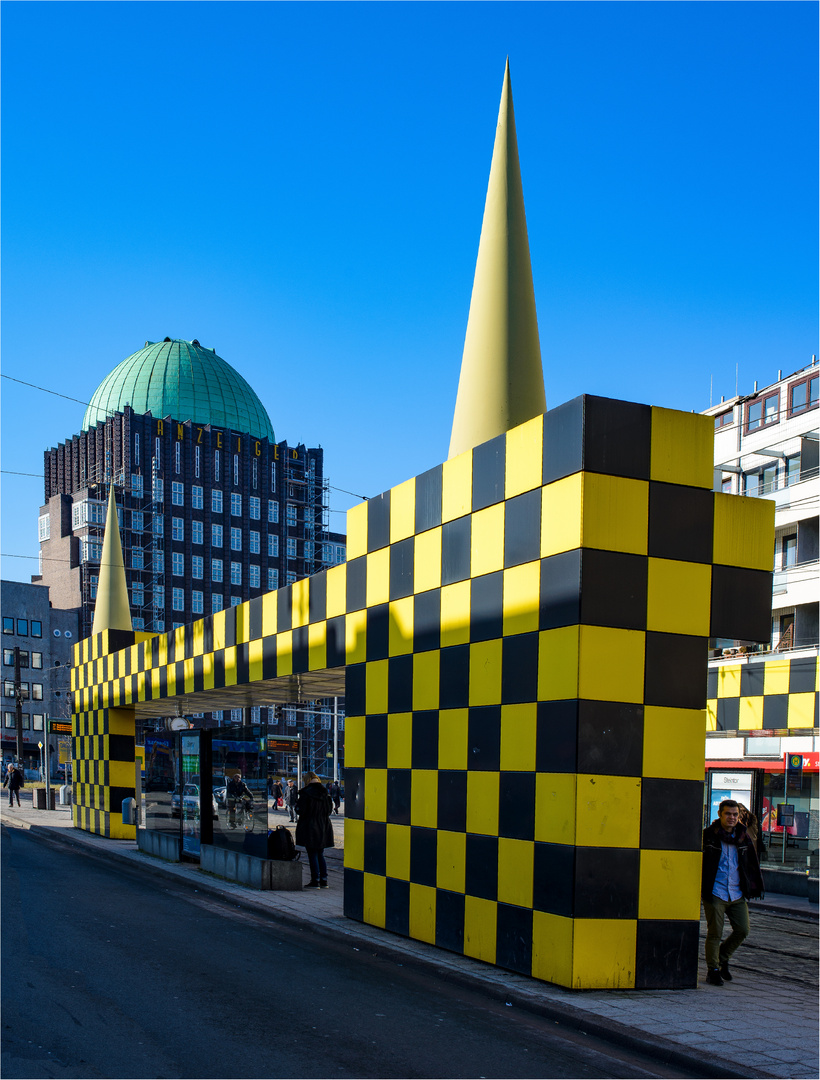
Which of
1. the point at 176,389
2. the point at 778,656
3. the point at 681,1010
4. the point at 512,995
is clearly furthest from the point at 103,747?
the point at 176,389

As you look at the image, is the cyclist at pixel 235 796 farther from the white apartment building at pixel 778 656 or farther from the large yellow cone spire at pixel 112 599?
the large yellow cone spire at pixel 112 599

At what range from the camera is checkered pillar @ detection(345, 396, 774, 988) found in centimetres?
874

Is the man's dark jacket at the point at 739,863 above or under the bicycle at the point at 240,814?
above

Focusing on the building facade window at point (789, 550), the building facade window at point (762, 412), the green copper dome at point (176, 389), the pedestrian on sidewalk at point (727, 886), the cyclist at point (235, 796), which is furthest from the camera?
the green copper dome at point (176, 389)

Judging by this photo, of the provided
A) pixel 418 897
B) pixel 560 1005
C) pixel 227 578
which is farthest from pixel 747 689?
pixel 227 578

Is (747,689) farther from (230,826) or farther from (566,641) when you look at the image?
(566,641)

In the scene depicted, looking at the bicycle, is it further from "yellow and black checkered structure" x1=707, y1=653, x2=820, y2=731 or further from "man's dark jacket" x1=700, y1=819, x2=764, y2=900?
"yellow and black checkered structure" x1=707, y1=653, x2=820, y2=731

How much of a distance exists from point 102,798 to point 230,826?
1099 cm

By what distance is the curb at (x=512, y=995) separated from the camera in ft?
21.6

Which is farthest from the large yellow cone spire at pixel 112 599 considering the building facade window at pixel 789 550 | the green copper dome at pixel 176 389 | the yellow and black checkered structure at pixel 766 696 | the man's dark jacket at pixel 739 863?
the green copper dome at pixel 176 389

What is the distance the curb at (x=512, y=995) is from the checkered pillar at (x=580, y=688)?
1.56ft

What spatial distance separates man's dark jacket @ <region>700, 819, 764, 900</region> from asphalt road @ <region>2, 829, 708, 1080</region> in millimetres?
2307

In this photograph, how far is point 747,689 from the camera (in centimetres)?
2392

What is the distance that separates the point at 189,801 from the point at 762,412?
75.1 feet
